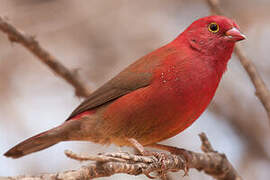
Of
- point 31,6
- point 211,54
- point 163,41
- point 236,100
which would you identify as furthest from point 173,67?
point 31,6

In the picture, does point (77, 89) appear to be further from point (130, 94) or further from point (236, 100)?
point (236, 100)

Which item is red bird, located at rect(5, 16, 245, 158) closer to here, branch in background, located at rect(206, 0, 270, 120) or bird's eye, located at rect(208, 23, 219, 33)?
bird's eye, located at rect(208, 23, 219, 33)

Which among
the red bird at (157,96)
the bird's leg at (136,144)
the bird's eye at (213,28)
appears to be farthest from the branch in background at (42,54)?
the bird's eye at (213,28)

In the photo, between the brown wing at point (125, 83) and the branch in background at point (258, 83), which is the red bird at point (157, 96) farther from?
the branch in background at point (258, 83)

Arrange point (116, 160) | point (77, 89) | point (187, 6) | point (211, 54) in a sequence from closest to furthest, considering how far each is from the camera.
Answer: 1. point (116, 160)
2. point (211, 54)
3. point (77, 89)
4. point (187, 6)

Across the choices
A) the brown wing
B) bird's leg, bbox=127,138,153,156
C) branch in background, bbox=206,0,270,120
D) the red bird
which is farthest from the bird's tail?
branch in background, bbox=206,0,270,120

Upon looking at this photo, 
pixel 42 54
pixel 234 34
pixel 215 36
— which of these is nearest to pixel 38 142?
pixel 42 54

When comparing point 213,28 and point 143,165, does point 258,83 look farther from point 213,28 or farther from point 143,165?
point 143,165
